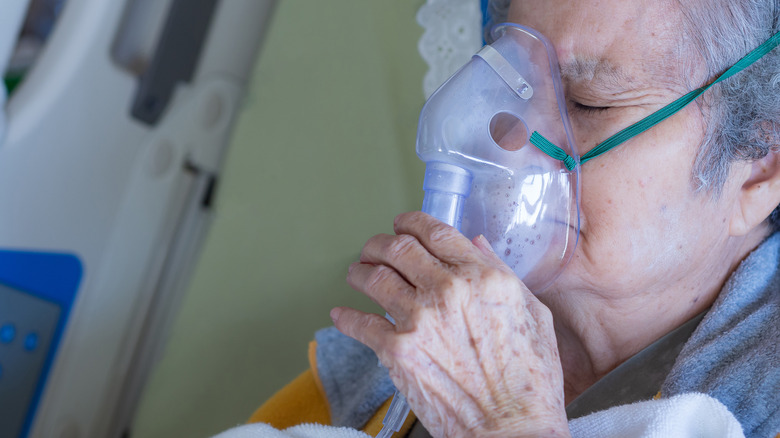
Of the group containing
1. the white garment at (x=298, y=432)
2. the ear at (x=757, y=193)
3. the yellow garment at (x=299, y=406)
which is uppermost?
the ear at (x=757, y=193)

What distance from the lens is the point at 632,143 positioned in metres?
0.97

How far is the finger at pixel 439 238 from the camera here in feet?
2.67

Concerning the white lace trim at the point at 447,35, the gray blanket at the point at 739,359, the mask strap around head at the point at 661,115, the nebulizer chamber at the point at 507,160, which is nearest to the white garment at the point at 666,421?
the gray blanket at the point at 739,359

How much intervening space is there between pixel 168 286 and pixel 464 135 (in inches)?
42.2

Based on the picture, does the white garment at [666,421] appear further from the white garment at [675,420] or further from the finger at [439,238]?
the finger at [439,238]

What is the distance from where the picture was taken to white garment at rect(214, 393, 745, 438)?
31.7 inches

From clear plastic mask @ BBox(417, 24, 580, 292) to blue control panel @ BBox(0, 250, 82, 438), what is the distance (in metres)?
0.95

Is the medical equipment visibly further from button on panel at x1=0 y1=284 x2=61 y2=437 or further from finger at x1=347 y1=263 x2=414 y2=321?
finger at x1=347 y1=263 x2=414 y2=321

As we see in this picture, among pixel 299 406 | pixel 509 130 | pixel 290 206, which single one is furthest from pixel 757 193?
pixel 290 206

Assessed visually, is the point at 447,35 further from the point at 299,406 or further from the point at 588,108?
the point at 299,406

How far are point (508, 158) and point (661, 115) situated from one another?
0.22m

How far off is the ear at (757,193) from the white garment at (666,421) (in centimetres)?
31

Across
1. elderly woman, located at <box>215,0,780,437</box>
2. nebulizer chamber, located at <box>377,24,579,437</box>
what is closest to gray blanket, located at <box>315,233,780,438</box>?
elderly woman, located at <box>215,0,780,437</box>

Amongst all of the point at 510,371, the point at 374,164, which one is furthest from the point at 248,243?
the point at 510,371
